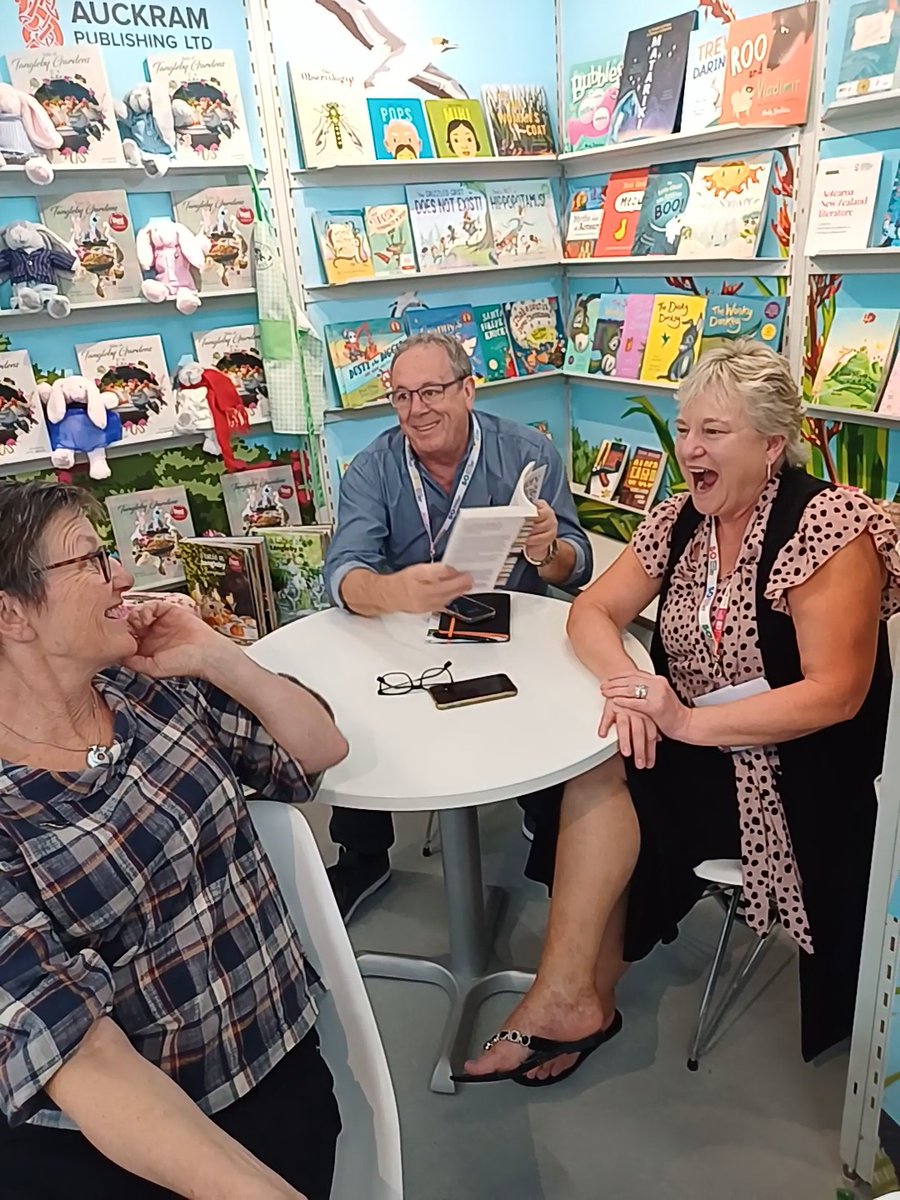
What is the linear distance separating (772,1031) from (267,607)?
2304 mm

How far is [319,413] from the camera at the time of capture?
361cm

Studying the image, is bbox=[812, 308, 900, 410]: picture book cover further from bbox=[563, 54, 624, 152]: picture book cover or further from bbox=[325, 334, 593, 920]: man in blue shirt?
bbox=[563, 54, 624, 152]: picture book cover

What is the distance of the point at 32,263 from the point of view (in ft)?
9.83

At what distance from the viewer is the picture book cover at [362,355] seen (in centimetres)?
363

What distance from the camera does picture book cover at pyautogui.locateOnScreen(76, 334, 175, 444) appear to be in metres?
3.28

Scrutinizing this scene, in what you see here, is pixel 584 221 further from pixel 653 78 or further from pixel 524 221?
pixel 653 78

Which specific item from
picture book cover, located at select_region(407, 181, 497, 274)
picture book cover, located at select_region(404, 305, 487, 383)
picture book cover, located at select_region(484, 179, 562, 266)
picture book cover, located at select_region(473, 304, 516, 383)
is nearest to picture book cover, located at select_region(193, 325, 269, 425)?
picture book cover, located at select_region(404, 305, 487, 383)

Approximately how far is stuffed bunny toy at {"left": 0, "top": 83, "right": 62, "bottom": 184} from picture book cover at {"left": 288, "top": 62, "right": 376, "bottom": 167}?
34.0 inches

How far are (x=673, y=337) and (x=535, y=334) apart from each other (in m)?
0.72

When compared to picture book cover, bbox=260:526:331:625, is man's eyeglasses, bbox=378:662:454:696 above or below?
above

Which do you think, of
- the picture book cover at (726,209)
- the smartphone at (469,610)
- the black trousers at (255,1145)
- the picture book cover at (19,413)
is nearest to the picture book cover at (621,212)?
the picture book cover at (726,209)

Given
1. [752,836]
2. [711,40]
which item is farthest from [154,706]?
[711,40]

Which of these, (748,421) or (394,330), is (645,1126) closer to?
(748,421)

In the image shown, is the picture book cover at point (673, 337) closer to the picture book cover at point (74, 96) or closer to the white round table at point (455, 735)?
the white round table at point (455, 735)
